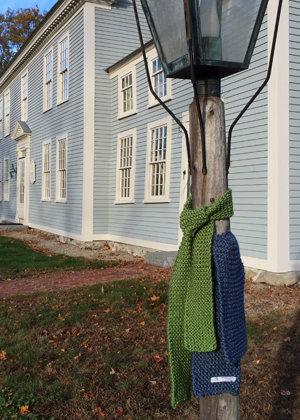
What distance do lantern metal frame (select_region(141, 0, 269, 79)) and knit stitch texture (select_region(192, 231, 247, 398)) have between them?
0.75m

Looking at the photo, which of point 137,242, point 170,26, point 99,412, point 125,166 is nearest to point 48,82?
point 125,166

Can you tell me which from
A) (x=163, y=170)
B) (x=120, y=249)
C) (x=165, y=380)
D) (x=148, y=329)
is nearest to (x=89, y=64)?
(x=163, y=170)

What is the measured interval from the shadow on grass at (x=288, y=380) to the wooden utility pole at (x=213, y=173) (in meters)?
1.63

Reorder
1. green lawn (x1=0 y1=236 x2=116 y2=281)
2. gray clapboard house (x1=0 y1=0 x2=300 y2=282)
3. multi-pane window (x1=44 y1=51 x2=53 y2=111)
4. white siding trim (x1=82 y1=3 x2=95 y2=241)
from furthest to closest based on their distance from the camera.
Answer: multi-pane window (x1=44 y1=51 x2=53 y2=111) → white siding trim (x1=82 y1=3 x2=95 y2=241) → green lawn (x1=0 y1=236 x2=116 y2=281) → gray clapboard house (x1=0 y1=0 x2=300 y2=282)

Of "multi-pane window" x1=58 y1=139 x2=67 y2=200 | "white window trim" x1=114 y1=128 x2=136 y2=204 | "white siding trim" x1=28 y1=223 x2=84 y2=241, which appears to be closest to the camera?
"white window trim" x1=114 y1=128 x2=136 y2=204

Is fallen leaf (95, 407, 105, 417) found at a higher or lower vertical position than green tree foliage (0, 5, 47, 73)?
lower

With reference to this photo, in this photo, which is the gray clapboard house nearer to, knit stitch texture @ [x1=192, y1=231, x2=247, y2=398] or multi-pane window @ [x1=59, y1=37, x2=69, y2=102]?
multi-pane window @ [x1=59, y1=37, x2=69, y2=102]

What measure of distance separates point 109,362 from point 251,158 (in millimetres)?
4779

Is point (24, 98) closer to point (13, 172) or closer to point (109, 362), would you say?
point (13, 172)

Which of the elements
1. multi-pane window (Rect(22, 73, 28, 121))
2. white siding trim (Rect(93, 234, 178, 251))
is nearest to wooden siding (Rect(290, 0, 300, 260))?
white siding trim (Rect(93, 234, 178, 251))

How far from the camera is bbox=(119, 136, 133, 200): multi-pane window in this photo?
12.4 metres

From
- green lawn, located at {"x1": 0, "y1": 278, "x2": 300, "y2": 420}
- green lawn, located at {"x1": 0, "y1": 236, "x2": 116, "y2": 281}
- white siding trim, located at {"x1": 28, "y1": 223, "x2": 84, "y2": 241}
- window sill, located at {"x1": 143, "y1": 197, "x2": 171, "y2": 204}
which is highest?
window sill, located at {"x1": 143, "y1": 197, "x2": 171, "y2": 204}

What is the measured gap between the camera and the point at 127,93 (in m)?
12.8

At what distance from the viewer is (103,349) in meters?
4.62
